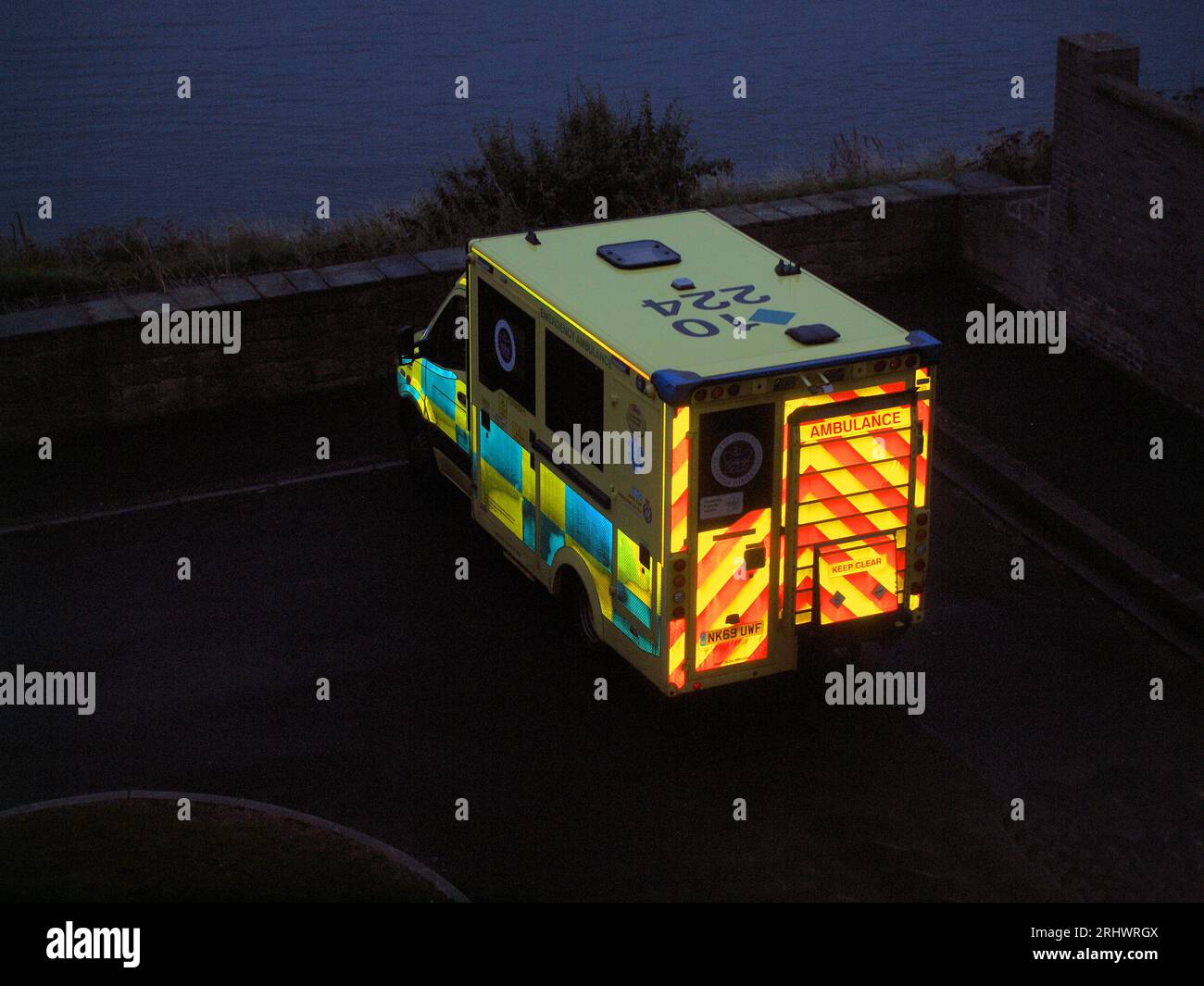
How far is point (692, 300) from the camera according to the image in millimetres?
11633

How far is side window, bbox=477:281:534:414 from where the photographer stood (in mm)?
12258

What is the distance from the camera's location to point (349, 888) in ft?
32.6

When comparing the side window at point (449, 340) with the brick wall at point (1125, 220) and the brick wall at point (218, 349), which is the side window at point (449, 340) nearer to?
the brick wall at point (218, 349)

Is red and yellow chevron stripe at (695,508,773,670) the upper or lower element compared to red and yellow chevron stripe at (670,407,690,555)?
lower

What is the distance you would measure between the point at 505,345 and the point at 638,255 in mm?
1152

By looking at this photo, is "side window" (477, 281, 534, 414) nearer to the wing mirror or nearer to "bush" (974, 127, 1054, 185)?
the wing mirror

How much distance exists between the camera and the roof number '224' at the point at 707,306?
11.1 m

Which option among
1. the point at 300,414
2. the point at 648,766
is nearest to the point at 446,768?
the point at 648,766

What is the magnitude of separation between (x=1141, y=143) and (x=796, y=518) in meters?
6.89

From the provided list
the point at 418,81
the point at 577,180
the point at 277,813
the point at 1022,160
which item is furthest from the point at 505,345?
the point at 418,81

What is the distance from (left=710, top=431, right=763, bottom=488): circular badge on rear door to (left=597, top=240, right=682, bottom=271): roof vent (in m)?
2.03

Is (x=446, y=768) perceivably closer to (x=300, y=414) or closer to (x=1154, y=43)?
(x=300, y=414)

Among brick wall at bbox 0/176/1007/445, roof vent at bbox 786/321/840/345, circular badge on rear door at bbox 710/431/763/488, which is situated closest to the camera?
circular badge on rear door at bbox 710/431/763/488

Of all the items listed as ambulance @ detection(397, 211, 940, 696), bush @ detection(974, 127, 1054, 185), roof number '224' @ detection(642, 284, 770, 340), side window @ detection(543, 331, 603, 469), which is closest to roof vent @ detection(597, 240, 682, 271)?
ambulance @ detection(397, 211, 940, 696)
